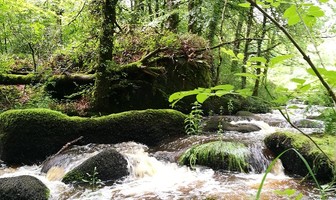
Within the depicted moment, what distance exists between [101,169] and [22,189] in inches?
52.3

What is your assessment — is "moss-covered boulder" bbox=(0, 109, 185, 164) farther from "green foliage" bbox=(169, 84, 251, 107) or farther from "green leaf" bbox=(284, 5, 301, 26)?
"green leaf" bbox=(284, 5, 301, 26)

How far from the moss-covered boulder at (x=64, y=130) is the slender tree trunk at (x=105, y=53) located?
4.07ft

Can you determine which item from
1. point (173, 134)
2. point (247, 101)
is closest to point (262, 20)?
point (247, 101)

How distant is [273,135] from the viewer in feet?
20.2

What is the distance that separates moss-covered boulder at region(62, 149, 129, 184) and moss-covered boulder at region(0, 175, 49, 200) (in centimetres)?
71

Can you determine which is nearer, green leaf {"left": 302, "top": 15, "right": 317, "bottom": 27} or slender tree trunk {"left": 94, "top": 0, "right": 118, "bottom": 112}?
green leaf {"left": 302, "top": 15, "right": 317, "bottom": 27}

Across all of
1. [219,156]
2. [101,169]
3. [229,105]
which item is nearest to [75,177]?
[101,169]

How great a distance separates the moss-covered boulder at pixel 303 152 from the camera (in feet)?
15.9

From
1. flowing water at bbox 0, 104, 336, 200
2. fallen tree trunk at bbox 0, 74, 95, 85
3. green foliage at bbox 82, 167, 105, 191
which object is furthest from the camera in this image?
fallen tree trunk at bbox 0, 74, 95, 85

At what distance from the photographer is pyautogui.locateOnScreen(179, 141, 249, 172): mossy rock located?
5495 mm

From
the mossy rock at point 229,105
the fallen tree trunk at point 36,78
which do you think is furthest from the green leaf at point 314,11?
the mossy rock at point 229,105

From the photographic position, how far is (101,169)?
16.4ft

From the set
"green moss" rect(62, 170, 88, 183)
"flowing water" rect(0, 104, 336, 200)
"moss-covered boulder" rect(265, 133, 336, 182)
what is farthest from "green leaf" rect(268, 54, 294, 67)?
"green moss" rect(62, 170, 88, 183)

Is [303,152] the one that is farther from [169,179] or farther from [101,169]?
[101,169]
